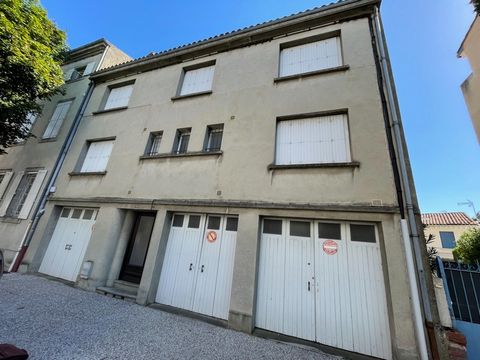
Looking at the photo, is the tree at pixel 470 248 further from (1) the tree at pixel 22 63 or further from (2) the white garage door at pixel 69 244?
(1) the tree at pixel 22 63

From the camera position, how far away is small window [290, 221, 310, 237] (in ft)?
16.3

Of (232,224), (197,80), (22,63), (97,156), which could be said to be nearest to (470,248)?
(232,224)

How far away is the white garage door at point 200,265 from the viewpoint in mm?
5148

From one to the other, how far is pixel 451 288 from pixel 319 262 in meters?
2.49

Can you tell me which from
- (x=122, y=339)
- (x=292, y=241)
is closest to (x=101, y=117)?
(x=122, y=339)

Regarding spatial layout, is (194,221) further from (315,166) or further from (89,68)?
(89,68)

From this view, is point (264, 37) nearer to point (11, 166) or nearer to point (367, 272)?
point (367, 272)

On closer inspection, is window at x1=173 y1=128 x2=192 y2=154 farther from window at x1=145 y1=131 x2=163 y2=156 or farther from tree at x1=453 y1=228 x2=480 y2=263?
tree at x1=453 y1=228 x2=480 y2=263

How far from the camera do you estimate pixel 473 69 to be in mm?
7652

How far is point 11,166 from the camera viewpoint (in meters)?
9.75

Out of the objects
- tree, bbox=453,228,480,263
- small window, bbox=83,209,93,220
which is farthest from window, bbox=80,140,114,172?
tree, bbox=453,228,480,263

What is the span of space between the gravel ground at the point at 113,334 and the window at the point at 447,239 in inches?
910

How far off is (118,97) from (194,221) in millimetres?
7178

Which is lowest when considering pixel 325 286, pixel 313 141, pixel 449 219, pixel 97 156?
pixel 325 286
